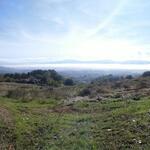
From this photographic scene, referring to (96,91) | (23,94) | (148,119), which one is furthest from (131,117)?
(96,91)

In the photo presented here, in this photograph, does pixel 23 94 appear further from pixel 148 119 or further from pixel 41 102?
pixel 148 119

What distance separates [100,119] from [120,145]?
5.28 m

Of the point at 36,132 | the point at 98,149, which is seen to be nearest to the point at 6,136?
the point at 36,132

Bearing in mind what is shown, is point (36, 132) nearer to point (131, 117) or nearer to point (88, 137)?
point (88, 137)

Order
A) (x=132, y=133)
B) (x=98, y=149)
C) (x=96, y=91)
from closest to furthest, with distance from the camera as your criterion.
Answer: (x=98, y=149)
(x=132, y=133)
(x=96, y=91)

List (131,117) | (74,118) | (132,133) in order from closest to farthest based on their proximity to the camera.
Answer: (132,133), (131,117), (74,118)

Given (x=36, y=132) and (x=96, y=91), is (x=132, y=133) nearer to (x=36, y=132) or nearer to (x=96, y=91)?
(x=36, y=132)

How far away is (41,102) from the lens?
996 inches

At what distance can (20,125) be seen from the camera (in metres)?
13.7

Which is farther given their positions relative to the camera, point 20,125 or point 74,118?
point 74,118

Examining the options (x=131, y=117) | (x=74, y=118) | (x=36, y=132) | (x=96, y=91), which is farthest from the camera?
(x=96, y=91)

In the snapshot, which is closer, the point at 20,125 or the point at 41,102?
the point at 20,125

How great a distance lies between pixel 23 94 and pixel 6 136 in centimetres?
1815

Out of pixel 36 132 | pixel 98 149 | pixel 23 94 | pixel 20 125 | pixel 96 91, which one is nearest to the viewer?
pixel 98 149
